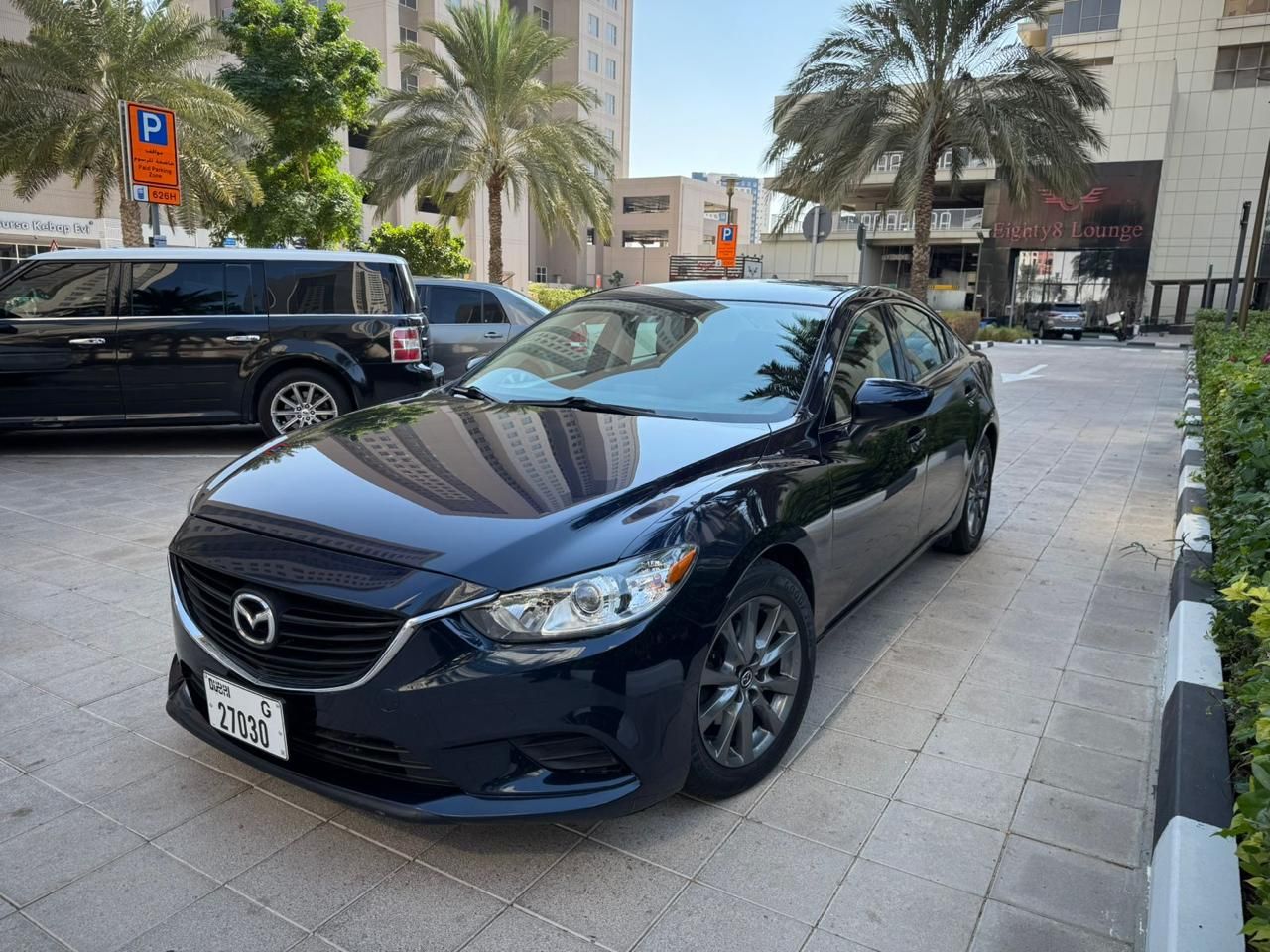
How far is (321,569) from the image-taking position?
91.0 inches

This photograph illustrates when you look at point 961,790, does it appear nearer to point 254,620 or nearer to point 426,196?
point 254,620

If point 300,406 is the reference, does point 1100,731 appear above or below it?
below

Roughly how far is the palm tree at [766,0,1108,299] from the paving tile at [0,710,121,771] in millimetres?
17471

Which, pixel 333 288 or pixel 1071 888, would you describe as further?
pixel 333 288

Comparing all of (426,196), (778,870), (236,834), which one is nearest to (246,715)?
(236,834)

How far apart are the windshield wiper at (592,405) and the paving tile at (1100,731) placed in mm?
1858

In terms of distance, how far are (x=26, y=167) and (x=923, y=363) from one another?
835 inches

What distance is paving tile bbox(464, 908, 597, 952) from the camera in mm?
2193

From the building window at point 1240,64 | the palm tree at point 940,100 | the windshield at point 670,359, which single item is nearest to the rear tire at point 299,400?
the windshield at point 670,359

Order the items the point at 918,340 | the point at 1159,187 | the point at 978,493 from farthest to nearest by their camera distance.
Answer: the point at 1159,187
the point at 978,493
the point at 918,340

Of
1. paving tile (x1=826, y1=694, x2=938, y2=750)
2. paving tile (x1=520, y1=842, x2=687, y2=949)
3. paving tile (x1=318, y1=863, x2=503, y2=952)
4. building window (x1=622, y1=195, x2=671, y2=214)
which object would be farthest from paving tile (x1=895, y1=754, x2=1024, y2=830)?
building window (x1=622, y1=195, x2=671, y2=214)

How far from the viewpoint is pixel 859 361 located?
3.84 meters

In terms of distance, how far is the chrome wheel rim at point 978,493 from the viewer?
5402 millimetres

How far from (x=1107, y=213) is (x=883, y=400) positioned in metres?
44.9
